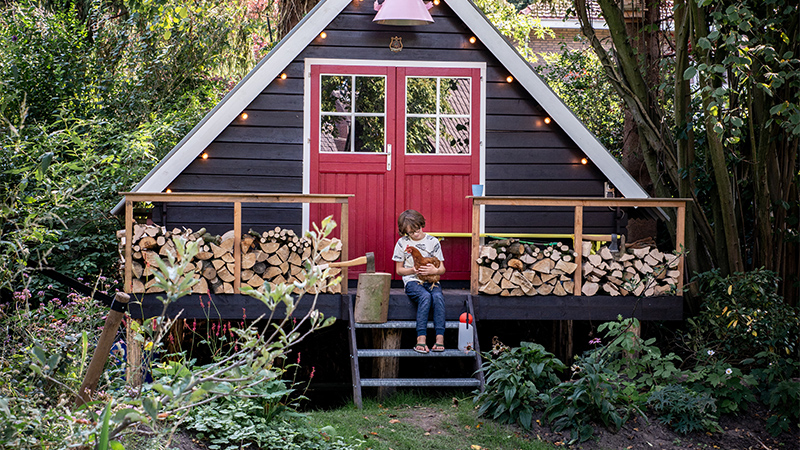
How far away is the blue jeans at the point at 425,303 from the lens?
21.1 ft

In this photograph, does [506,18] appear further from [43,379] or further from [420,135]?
[43,379]

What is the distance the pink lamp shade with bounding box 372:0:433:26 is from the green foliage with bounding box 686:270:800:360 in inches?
145

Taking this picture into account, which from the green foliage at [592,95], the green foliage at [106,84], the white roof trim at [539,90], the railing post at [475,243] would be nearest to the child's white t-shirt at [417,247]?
the railing post at [475,243]

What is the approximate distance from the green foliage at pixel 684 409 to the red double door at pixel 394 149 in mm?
2753

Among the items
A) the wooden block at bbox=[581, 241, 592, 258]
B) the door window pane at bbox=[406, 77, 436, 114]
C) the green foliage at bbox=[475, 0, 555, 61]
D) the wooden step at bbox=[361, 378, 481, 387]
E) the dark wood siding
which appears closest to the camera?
the wooden step at bbox=[361, 378, 481, 387]

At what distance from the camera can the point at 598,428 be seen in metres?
5.32

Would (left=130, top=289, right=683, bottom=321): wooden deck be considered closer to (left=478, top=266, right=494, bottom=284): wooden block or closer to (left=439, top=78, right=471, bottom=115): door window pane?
(left=478, top=266, right=494, bottom=284): wooden block

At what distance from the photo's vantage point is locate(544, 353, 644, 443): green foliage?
17.2 ft

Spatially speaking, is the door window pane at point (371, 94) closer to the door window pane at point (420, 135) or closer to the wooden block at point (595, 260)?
the door window pane at point (420, 135)

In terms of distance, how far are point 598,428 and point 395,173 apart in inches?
140

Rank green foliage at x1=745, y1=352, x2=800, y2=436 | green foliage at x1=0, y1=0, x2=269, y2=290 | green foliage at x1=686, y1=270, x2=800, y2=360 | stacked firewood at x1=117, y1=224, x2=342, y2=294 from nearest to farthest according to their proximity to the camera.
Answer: green foliage at x1=745, y1=352, x2=800, y2=436, green foliage at x1=686, y1=270, x2=800, y2=360, stacked firewood at x1=117, y1=224, x2=342, y2=294, green foliage at x1=0, y1=0, x2=269, y2=290

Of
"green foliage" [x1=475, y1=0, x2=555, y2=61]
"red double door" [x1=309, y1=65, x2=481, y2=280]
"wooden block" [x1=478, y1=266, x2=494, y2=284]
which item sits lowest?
"wooden block" [x1=478, y1=266, x2=494, y2=284]

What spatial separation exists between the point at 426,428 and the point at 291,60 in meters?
4.12

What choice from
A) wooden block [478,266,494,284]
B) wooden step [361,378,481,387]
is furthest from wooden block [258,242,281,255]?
wooden block [478,266,494,284]
